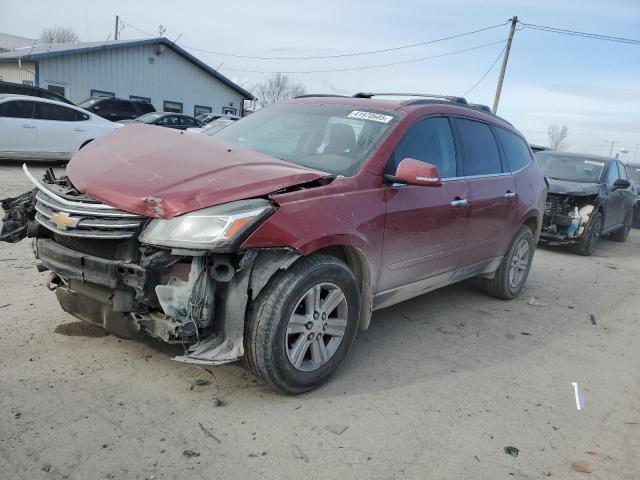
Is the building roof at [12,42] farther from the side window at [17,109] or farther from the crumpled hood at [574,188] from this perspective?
the crumpled hood at [574,188]

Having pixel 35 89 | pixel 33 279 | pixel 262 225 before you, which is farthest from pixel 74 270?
pixel 35 89

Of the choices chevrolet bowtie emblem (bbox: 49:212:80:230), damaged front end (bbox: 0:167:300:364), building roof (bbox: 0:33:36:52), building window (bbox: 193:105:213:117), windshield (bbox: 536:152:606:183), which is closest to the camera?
damaged front end (bbox: 0:167:300:364)

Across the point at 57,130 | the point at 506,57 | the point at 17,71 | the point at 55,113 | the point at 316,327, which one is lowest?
the point at 316,327

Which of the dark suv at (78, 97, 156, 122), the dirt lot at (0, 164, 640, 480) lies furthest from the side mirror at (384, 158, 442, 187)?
the dark suv at (78, 97, 156, 122)

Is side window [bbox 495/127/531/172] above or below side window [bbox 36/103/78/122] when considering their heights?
above

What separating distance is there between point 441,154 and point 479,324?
1.68 metres

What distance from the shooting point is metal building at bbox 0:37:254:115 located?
23109 millimetres

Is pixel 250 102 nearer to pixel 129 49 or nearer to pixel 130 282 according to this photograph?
pixel 129 49

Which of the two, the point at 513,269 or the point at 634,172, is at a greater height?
the point at 634,172

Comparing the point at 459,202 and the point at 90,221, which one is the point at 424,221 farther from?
the point at 90,221

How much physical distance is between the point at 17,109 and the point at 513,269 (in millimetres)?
10418

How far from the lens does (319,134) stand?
392 centimetres

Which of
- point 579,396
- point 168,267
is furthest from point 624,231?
point 168,267

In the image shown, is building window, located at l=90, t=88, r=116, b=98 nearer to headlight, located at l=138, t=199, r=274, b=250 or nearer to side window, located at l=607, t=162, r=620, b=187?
side window, located at l=607, t=162, r=620, b=187
